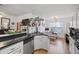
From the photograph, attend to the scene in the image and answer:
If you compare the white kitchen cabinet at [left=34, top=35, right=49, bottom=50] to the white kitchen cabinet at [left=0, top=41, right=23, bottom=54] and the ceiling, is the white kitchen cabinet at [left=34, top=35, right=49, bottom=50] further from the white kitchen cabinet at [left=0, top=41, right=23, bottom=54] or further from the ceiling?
the ceiling

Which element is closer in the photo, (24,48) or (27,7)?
(27,7)

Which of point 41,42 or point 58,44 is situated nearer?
point 58,44

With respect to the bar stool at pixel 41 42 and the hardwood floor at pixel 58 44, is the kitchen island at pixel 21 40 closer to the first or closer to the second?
the bar stool at pixel 41 42

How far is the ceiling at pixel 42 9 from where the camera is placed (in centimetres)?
136

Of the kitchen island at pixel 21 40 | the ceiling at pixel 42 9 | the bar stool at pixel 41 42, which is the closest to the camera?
the ceiling at pixel 42 9

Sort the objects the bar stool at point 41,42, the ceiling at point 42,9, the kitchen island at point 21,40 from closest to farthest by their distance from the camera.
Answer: the ceiling at point 42,9 < the kitchen island at point 21,40 < the bar stool at point 41,42

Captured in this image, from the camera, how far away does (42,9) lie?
58.2 inches

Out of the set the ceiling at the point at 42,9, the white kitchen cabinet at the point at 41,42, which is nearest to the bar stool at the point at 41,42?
the white kitchen cabinet at the point at 41,42

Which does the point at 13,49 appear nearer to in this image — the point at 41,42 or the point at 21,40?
the point at 21,40

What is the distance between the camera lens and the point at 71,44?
1683 millimetres

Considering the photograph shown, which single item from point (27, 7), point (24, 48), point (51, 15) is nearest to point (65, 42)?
point (51, 15)

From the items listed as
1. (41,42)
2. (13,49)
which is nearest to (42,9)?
(41,42)
